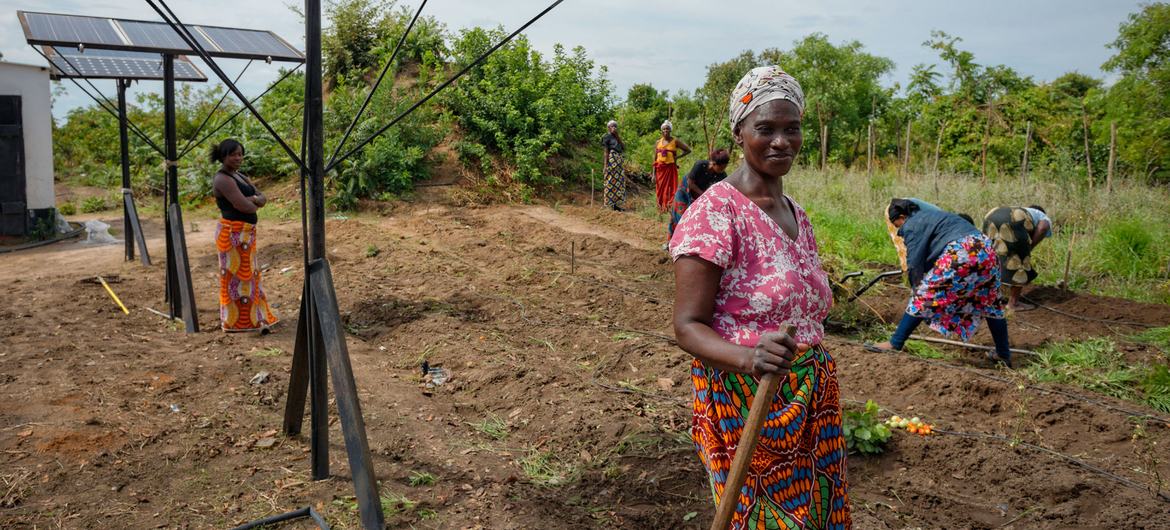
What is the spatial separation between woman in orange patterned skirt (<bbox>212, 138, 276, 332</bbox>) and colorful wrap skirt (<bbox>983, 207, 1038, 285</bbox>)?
245 inches

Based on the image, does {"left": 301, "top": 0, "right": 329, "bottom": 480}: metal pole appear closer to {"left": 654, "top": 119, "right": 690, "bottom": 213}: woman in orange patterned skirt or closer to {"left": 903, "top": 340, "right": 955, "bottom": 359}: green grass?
{"left": 903, "top": 340, "right": 955, "bottom": 359}: green grass

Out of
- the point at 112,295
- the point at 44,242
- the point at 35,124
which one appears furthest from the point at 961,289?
the point at 35,124

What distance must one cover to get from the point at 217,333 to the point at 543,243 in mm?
4629

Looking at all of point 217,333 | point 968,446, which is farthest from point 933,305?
point 217,333

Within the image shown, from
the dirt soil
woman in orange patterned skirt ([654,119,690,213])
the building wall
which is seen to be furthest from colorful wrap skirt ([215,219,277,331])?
woman in orange patterned skirt ([654,119,690,213])

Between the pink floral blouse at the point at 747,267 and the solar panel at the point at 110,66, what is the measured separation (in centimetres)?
832

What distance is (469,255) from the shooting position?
9328 millimetres

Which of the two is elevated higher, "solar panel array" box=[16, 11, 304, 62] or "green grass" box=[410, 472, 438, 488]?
"solar panel array" box=[16, 11, 304, 62]

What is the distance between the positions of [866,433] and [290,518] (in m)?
2.78

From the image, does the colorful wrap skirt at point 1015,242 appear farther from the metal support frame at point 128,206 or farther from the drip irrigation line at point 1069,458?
the metal support frame at point 128,206

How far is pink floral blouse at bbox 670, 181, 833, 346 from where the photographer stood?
5.99 ft

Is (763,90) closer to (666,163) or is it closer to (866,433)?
(866,433)

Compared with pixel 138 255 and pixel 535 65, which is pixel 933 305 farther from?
pixel 535 65

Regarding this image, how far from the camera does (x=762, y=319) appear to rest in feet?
6.07
